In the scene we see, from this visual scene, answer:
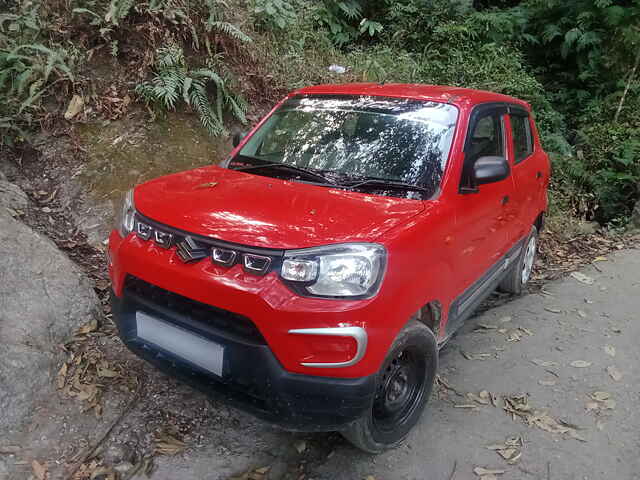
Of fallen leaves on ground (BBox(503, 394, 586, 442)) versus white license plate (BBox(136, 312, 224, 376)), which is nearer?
white license plate (BBox(136, 312, 224, 376))

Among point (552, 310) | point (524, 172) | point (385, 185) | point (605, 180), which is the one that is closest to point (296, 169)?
point (385, 185)

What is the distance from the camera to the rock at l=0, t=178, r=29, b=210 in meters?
4.22

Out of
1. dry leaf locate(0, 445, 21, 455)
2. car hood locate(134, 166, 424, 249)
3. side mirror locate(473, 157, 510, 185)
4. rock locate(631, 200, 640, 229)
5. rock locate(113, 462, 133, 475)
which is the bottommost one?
rock locate(631, 200, 640, 229)

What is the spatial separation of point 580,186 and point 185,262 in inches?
278

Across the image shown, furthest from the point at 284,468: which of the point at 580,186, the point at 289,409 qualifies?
the point at 580,186

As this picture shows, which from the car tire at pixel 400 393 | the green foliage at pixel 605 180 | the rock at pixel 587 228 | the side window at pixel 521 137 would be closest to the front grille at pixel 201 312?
the car tire at pixel 400 393

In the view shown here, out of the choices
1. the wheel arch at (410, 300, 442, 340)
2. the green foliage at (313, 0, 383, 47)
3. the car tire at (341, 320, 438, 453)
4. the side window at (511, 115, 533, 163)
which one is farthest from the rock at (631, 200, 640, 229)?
the car tire at (341, 320, 438, 453)

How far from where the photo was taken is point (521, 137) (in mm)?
4246

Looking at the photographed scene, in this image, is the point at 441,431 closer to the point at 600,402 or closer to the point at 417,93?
the point at 600,402

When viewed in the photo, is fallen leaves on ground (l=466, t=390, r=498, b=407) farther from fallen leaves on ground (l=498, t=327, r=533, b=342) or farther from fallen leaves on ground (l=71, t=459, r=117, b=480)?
fallen leaves on ground (l=71, t=459, r=117, b=480)

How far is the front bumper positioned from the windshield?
1133 mm

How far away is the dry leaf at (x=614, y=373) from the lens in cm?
352

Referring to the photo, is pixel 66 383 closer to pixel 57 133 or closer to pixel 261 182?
pixel 261 182

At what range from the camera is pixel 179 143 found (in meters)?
5.41
